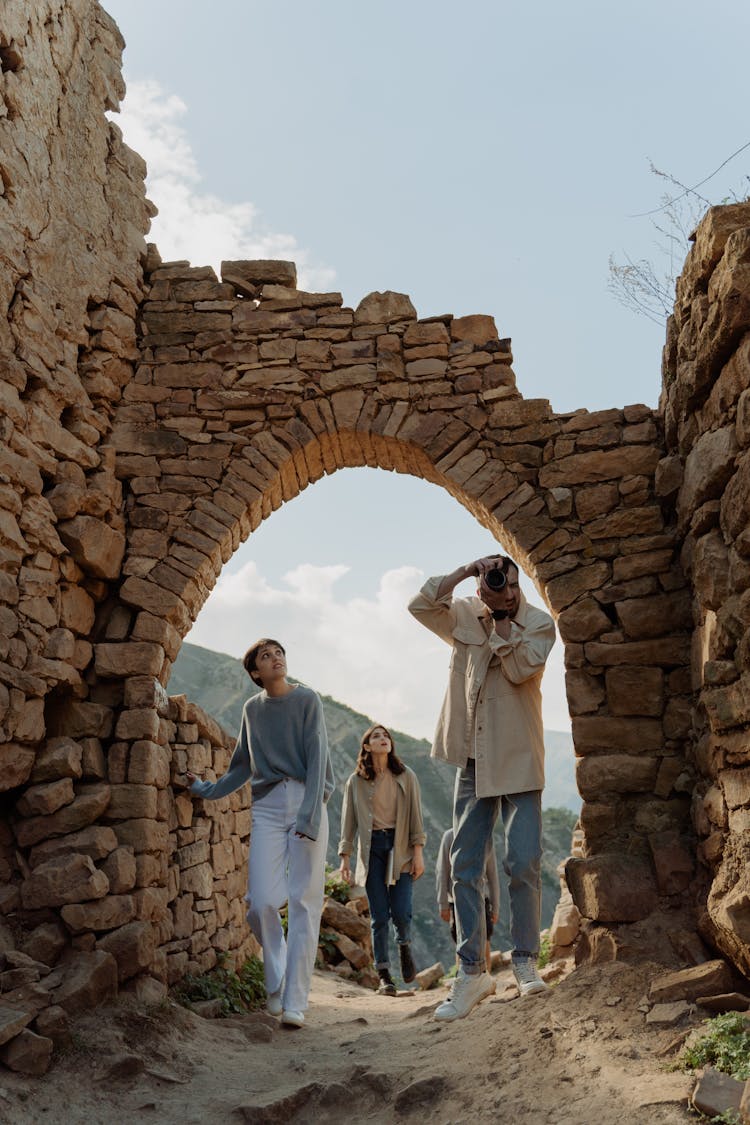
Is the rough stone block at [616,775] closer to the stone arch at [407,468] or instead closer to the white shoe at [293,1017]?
the stone arch at [407,468]

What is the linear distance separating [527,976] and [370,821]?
Result: 2.20 meters

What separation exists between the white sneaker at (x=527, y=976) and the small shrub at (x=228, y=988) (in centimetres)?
190

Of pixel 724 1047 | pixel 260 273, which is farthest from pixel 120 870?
pixel 260 273

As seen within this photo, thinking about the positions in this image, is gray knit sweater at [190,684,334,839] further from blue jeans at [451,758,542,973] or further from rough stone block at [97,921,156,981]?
rough stone block at [97,921,156,981]

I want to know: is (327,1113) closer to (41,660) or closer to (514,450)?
(41,660)


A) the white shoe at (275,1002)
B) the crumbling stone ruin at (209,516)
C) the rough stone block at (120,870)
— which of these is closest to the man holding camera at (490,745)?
the crumbling stone ruin at (209,516)

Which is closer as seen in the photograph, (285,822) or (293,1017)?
(293,1017)

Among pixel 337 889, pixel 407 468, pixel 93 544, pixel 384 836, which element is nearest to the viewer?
pixel 93 544

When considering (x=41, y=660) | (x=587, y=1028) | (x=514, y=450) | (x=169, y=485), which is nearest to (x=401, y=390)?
(x=514, y=450)

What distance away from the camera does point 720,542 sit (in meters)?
4.28

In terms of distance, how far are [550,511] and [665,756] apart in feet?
5.20

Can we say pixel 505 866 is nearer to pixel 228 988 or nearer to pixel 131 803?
pixel 131 803

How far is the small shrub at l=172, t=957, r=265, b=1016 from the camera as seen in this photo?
517cm

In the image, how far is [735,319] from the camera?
395 cm
